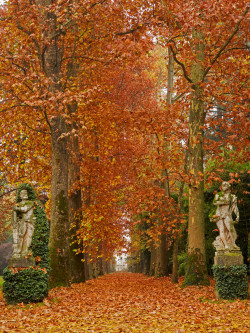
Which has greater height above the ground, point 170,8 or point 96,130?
point 170,8

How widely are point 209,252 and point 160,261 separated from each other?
3179 mm

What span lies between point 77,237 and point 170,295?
5962mm

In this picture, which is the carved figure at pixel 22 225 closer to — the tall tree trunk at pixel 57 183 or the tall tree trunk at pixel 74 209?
the tall tree trunk at pixel 57 183

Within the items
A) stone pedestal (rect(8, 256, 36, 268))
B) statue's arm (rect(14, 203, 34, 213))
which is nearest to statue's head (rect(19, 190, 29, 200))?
statue's arm (rect(14, 203, 34, 213))

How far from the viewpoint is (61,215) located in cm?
1377

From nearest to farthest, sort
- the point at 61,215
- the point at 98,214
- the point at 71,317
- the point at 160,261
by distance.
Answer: the point at 71,317, the point at 61,215, the point at 98,214, the point at 160,261

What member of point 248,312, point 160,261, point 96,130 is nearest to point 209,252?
point 160,261

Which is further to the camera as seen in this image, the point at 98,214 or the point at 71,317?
the point at 98,214

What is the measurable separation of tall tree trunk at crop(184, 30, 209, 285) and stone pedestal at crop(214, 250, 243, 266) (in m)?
2.67

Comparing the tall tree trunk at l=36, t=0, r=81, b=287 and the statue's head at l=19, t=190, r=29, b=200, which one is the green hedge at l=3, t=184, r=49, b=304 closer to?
the statue's head at l=19, t=190, r=29, b=200

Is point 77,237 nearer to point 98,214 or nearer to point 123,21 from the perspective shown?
point 98,214

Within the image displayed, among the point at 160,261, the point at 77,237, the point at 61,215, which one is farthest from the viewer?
the point at 160,261

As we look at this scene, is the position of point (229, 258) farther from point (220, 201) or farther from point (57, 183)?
point (57, 183)

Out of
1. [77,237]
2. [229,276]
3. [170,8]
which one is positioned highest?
[170,8]
